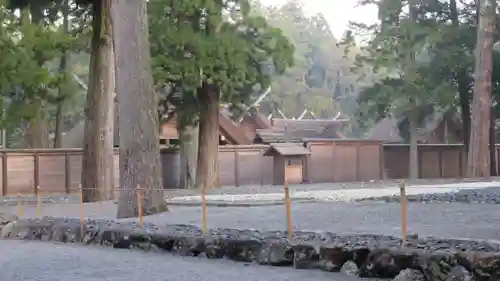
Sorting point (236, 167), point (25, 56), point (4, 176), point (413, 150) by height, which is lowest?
point (4, 176)

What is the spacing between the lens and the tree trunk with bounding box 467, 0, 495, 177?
30094 millimetres

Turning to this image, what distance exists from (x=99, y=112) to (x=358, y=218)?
10900mm

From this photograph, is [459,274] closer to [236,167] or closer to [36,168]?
[36,168]

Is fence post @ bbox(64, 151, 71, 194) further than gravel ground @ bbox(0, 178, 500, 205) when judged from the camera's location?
Yes

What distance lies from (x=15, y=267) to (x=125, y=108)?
19.1 feet

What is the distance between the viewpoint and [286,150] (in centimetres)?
3438

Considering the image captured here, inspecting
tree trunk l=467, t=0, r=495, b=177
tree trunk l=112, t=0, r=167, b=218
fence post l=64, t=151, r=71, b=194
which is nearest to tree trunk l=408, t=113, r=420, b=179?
tree trunk l=467, t=0, r=495, b=177

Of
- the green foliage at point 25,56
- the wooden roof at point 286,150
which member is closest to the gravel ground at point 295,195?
the green foliage at point 25,56

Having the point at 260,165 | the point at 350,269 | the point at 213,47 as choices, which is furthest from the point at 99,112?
the point at 260,165

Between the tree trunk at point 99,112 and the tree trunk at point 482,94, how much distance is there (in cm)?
1542

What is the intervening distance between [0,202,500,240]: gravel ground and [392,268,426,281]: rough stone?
1.42 metres

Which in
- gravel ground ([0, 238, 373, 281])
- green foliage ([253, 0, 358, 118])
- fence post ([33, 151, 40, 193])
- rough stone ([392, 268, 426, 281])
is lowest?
gravel ground ([0, 238, 373, 281])

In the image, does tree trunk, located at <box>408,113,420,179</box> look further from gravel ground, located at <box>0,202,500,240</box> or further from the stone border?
the stone border

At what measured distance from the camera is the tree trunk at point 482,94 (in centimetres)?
3009
